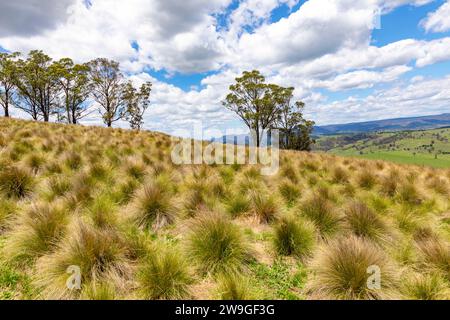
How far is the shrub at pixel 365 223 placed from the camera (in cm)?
560

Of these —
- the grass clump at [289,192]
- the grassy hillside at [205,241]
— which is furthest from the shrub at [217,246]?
the grass clump at [289,192]

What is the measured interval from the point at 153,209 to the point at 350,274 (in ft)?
→ 14.2

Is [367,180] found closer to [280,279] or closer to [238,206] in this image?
[238,206]

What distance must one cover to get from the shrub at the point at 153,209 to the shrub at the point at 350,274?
352cm

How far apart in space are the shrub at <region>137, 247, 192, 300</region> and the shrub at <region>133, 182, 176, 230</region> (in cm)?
197

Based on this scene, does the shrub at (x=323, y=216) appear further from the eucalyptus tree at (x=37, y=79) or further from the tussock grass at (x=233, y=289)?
the eucalyptus tree at (x=37, y=79)

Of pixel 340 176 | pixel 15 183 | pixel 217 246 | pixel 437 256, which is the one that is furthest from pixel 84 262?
pixel 340 176

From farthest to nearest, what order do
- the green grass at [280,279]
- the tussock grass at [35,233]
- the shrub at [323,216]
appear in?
1. the shrub at [323,216]
2. the tussock grass at [35,233]
3. the green grass at [280,279]

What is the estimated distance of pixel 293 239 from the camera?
17.0ft

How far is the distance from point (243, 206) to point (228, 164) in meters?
5.22

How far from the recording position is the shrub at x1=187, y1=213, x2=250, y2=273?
448 centimetres

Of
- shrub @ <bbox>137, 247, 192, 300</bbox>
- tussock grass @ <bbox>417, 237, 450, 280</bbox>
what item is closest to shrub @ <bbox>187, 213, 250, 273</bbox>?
shrub @ <bbox>137, 247, 192, 300</bbox>
